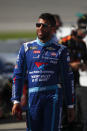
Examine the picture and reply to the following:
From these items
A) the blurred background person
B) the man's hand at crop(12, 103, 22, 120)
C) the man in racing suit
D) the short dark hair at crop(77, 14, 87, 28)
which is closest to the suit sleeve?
the man in racing suit

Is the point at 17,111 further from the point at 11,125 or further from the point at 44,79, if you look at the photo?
the point at 11,125

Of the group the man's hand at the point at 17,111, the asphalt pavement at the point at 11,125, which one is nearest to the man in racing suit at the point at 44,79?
the man's hand at the point at 17,111

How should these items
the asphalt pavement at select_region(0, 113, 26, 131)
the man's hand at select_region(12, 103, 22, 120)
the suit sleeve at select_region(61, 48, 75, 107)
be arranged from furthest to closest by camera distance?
the asphalt pavement at select_region(0, 113, 26, 131) → the suit sleeve at select_region(61, 48, 75, 107) → the man's hand at select_region(12, 103, 22, 120)

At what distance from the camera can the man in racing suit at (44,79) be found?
13.7ft

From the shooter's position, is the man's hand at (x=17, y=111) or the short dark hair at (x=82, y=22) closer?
the man's hand at (x=17, y=111)

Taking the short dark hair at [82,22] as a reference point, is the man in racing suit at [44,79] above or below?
below

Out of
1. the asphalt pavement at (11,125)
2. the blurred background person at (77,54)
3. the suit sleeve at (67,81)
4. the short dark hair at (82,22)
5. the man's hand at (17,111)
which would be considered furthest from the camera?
the asphalt pavement at (11,125)

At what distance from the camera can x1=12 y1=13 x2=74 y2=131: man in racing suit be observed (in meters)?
4.16

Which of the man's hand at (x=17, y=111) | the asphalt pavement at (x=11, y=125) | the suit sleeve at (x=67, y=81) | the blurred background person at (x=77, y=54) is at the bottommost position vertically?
the asphalt pavement at (x=11, y=125)

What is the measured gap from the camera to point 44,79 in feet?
13.8

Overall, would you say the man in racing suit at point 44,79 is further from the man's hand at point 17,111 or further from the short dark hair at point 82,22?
the short dark hair at point 82,22

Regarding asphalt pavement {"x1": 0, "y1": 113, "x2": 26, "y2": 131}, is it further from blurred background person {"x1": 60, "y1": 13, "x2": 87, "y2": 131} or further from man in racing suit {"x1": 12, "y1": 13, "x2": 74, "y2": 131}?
man in racing suit {"x1": 12, "y1": 13, "x2": 74, "y2": 131}

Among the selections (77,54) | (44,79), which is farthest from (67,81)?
(77,54)

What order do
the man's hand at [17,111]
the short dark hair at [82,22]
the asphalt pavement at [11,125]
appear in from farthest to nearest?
the asphalt pavement at [11,125], the short dark hair at [82,22], the man's hand at [17,111]
